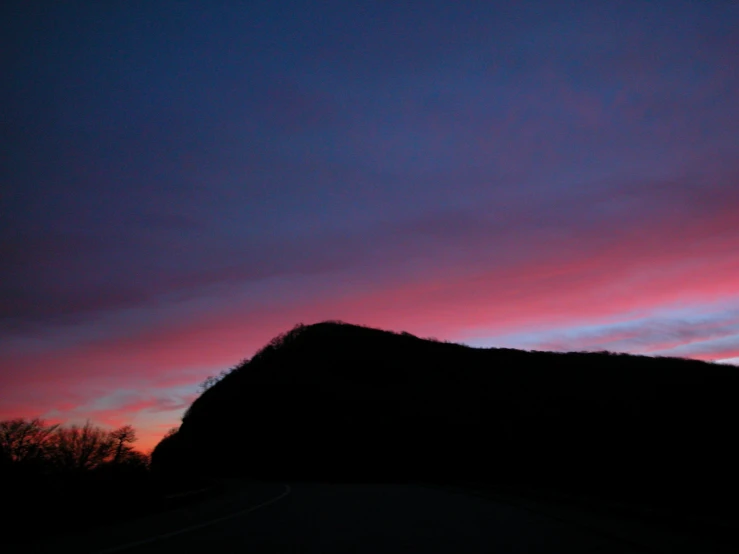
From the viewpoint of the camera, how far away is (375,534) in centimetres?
1177

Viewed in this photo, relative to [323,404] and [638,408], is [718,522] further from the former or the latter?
[638,408]

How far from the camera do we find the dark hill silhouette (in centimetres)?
6581

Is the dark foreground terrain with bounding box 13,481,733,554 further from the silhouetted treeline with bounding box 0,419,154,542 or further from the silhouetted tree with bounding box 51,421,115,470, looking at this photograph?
the silhouetted tree with bounding box 51,421,115,470

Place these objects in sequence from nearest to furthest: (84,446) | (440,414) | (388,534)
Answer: (388,534) → (84,446) → (440,414)

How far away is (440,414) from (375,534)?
234 ft

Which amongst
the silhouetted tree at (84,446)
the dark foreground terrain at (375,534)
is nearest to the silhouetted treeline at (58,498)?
the dark foreground terrain at (375,534)

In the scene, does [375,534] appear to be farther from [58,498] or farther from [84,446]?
[84,446]

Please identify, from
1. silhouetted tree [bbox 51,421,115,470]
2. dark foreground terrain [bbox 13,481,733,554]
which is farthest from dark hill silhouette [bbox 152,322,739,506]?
dark foreground terrain [bbox 13,481,733,554]

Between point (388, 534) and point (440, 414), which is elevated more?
point (440, 414)

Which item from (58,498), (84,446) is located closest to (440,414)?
(84,446)

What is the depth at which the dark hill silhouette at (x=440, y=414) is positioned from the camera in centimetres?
6581

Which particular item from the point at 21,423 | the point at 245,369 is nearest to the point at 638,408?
the point at 245,369

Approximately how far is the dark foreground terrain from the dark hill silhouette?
124ft

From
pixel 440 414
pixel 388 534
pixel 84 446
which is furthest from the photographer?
pixel 440 414
